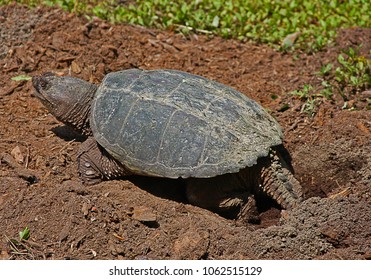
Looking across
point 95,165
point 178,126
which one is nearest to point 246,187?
point 178,126

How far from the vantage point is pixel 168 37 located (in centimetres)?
748

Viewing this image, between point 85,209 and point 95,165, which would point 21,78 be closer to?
point 95,165

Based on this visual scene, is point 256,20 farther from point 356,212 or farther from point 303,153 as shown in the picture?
point 356,212

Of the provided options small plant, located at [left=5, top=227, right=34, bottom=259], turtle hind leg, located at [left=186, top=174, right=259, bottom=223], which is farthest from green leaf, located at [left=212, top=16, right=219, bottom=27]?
small plant, located at [left=5, top=227, right=34, bottom=259]

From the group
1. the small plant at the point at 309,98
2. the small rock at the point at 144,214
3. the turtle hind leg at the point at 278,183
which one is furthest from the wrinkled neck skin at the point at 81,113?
the small plant at the point at 309,98

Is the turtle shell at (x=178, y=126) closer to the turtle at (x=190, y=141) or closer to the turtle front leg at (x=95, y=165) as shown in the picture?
the turtle at (x=190, y=141)

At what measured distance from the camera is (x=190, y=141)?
4.96 meters

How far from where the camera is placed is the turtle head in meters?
5.71

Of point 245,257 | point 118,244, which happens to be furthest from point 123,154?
point 245,257

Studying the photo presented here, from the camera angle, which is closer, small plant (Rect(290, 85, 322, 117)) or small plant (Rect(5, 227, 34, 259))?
small plant (Rect(5, 227, 34, 259))

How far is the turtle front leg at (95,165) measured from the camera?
17.9 feet

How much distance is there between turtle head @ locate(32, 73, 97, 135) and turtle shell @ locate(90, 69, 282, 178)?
0.29 metres

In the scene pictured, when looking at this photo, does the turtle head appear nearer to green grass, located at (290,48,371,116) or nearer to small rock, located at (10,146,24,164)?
small rock, located at (10,146,24,164)

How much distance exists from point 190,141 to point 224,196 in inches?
23.1
